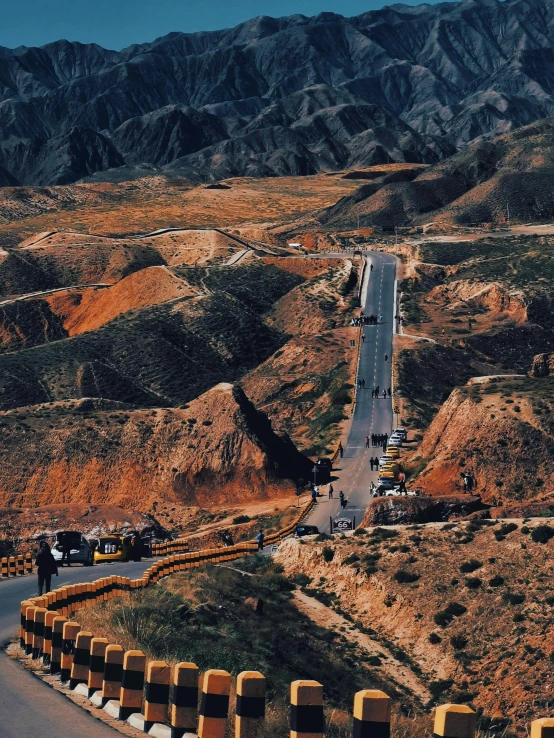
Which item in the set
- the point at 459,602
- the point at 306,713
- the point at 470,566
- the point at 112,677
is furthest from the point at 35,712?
the point at 470,566

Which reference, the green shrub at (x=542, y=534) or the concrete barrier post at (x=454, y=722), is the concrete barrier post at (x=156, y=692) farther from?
the green shrub at (x=542, y=534)

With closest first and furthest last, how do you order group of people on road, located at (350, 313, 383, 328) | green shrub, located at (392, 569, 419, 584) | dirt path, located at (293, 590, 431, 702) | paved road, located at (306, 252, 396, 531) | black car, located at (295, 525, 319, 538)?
dirt path, located at (293, 590, 431, 702), green shrub, located at (392, 569, 419, 584), black car, located at (295, 525, 319, 538), paved road, located at (306, 252, 396, 531), group of people on road, located at (350, 313, 383, 328)

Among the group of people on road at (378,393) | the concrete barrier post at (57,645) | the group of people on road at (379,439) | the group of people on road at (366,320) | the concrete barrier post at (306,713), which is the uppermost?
the group of people on road at (366,320)

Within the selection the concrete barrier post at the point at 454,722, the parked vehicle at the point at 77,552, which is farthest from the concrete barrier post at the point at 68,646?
the parked vehicle at the point at 77,552

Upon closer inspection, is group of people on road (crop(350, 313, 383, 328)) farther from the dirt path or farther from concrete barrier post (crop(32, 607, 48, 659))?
concrete barrier post (crop(32, 607, 48, 659))

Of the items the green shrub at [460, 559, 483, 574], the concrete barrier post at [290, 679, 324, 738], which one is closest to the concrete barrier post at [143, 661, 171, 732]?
the concrete barrier post at [290, 679, 324, 738]

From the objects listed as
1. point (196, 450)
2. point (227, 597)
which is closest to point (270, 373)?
point (196, 450)

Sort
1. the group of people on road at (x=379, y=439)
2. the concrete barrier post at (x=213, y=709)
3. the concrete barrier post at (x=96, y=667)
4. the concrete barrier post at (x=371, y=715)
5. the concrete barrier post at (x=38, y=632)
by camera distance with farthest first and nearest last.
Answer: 1. the group of people on road at (x=379, y=439)
2. the concrete barrier post at (x=38, y=632)
3. the concrete barrier post at (x=96, y=667)
4. the concrete barrier post at (x=213, y=709)
5. the concrete barrier post at (x=371, y=715)
